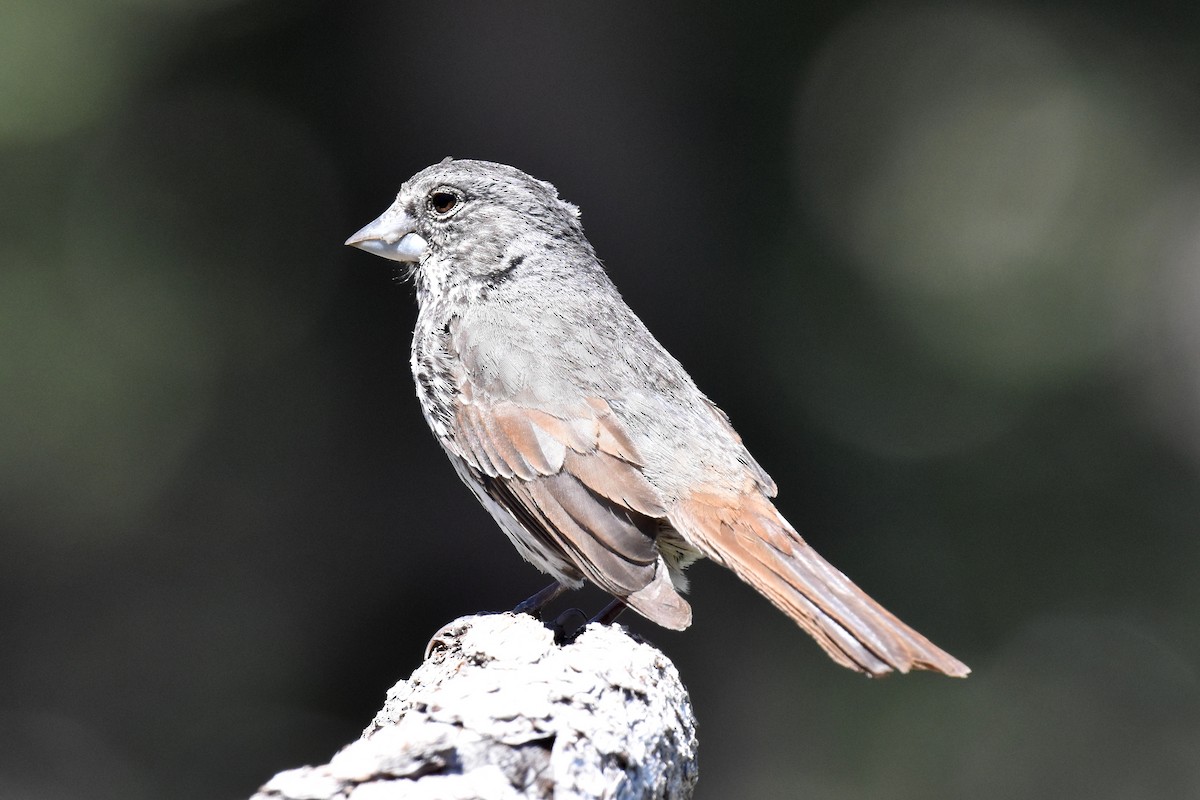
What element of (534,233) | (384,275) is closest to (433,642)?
(534,233)

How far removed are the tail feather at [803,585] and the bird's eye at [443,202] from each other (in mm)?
1579

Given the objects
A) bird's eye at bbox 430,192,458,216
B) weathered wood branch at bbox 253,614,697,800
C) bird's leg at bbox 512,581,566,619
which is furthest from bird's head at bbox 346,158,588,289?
weathered wood branch at bbox 253,614,697,800

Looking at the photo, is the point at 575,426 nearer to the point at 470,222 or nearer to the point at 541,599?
the point at 541,599

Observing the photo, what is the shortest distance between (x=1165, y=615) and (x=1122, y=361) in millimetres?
1535

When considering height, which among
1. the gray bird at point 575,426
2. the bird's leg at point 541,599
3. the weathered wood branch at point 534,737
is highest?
the gray bird at point 575,426

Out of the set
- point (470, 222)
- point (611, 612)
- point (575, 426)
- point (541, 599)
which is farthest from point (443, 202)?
point (611, 612)

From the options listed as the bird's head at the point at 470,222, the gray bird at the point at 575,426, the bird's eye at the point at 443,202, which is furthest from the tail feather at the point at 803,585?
the bird's eye at the point at 443,202

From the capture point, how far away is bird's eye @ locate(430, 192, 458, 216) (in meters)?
4.80

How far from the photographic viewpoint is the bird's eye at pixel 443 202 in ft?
15.7

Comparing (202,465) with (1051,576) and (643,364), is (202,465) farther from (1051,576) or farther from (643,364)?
(1051,576)

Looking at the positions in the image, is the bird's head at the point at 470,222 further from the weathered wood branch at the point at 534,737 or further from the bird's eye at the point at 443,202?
the weathered wood branch at the point at 534,737

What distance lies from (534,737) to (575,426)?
5.14 ft

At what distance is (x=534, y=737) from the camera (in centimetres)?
261

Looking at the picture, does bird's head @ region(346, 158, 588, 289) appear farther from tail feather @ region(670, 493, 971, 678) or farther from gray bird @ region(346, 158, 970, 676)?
tail feather @ region(670, 493, 971, 678)
